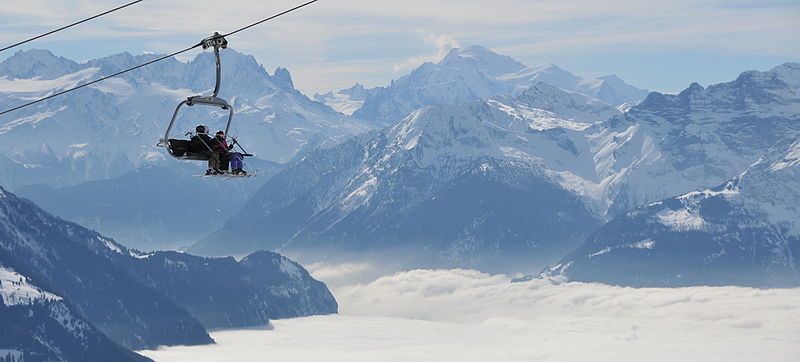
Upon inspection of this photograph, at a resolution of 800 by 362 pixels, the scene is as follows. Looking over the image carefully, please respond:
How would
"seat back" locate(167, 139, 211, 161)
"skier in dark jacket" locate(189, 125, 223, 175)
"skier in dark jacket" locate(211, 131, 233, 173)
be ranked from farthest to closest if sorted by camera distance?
"skier in dark jacket" locate(211, 131, 233, 173) < "skier in dark jacket" locate(189, 125, 223, 175) < "seat back" locate(167, 139, 211, 161)

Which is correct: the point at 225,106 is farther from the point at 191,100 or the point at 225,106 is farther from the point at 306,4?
the point at 306,4

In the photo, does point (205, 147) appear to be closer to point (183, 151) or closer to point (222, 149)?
Answer: point (222, 149)

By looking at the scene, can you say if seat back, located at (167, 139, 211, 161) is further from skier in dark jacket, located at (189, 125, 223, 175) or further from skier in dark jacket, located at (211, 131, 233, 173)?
skier in dark jacket, located at (211, 131, 233, 173)

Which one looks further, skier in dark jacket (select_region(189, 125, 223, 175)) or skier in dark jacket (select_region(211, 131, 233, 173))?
skier in dark jacket (select_region(211, 131, 233, 173))

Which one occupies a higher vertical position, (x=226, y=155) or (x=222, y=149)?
(x=222, y=149)

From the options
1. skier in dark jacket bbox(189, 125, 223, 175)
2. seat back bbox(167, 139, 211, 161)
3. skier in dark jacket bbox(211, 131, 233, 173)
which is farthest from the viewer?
skier in dark jacket bbox(211, 131, 233, 173)

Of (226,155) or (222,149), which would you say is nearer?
(222,149)

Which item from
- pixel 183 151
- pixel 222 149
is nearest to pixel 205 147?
pixel 222 149

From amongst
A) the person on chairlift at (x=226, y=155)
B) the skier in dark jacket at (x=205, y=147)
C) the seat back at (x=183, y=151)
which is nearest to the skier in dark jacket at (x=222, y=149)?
the person on chairlift at (x=226, y=155)

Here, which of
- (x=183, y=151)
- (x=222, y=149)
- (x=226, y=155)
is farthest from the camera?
(x=226, y=155)

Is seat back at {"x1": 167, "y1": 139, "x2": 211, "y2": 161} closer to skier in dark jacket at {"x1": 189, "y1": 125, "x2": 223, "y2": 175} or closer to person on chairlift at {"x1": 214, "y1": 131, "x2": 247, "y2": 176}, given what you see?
skier in dark jacket at {"x1": 189, "y1": 125, "x2": 223, "y2": 175}

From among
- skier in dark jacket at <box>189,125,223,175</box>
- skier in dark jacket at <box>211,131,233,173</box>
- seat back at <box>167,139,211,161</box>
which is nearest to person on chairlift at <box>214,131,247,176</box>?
skier in dark jacket at <box>211,131,233,173</box>

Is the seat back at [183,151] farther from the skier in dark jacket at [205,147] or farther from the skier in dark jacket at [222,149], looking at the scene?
the skier in dark jacket at [222,149]

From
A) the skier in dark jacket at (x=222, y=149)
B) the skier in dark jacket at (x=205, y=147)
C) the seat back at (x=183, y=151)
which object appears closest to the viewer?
the seat back at (x=183, y=151)
